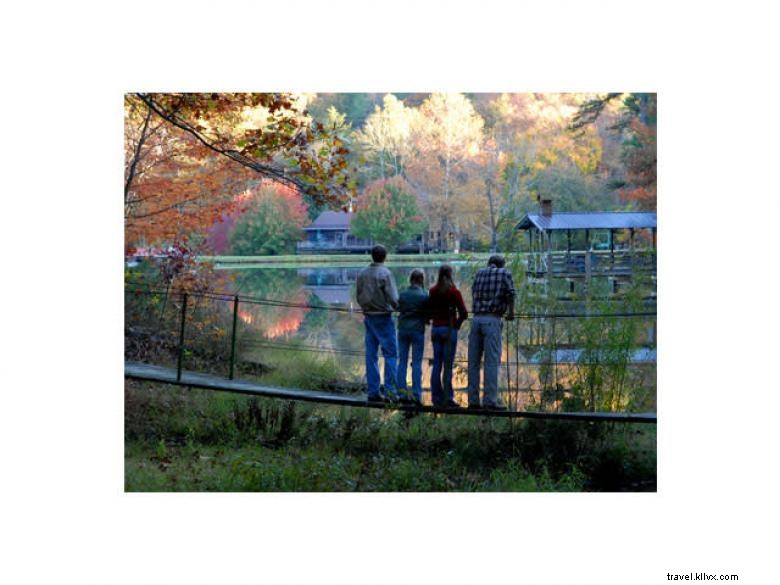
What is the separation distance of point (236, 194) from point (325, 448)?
2.61 meters

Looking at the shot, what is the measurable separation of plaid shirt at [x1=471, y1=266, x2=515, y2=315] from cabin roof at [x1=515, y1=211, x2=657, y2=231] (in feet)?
4.17

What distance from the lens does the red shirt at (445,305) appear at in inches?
322

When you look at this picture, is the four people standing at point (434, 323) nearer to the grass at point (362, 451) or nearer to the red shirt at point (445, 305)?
the red shirt at point (445, 305)

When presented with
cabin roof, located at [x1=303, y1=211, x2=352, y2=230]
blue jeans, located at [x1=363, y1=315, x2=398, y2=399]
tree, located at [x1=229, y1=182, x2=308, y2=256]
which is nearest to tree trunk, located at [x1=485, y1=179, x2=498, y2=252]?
cabin roof, located at [x1=303, y1=211, x2=352, y2=230]

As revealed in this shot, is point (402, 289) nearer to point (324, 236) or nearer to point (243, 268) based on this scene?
point (324, 236)

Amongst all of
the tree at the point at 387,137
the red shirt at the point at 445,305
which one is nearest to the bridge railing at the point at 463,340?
the red shirt at the point at 445,305

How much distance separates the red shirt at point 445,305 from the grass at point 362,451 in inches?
44.1

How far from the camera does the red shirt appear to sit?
8.17m

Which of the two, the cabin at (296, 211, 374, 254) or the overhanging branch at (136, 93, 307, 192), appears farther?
the cabin at (296, 211, 374, 254)

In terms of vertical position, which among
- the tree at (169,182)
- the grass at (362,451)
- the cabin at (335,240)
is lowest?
the grass at (362,451)

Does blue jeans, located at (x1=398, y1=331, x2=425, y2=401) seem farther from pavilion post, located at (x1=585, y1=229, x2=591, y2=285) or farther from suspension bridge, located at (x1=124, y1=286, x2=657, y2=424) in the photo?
pavilion post, located at (x1=585, y1=229, x2=591, y2=285)

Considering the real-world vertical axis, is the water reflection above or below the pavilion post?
below

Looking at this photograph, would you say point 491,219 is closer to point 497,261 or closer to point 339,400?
point 497,261

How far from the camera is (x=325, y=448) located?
871cm
